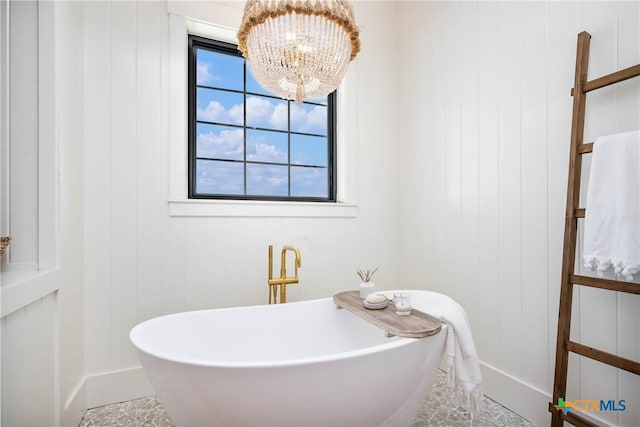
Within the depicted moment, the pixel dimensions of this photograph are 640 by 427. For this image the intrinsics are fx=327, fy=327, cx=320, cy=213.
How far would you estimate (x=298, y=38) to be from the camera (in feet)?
4.18

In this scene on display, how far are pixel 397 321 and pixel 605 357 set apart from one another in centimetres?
80

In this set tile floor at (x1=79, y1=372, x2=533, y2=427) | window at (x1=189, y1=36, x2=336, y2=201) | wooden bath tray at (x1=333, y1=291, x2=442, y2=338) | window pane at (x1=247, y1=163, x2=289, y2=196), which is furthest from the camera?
window pane at (x1=247, y1=163, x2=289, y2=196)

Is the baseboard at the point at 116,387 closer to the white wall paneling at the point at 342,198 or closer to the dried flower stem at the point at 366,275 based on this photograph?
the white wall paneling at the point at 342,198

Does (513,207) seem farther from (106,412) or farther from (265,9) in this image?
(106,412)

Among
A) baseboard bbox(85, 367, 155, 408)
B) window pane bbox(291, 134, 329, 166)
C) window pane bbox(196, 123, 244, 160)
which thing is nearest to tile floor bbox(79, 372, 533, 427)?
baseboard bbox(85, 367, 155, 408)

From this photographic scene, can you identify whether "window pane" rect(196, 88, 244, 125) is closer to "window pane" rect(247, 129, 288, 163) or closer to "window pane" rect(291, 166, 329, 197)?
"window pane" rect(247, 129, 288, 163)

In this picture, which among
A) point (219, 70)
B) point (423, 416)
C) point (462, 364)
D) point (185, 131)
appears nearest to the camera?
point (462, 364)

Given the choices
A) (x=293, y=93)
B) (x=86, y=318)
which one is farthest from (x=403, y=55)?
(x=86, y=318)

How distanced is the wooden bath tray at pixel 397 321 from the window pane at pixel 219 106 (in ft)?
4.67

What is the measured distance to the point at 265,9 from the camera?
1273 millimetres

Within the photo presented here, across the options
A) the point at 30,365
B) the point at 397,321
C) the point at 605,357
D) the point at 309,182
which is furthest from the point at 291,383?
the point at 309,182

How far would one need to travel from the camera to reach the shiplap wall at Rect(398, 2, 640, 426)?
1375 mm

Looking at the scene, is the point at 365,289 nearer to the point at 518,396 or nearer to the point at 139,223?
the point at 518,396

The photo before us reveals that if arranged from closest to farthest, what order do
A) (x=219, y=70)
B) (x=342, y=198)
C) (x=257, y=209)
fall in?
(x=257, y=209) < (x=219, y=70) < (x=342, y=198)
